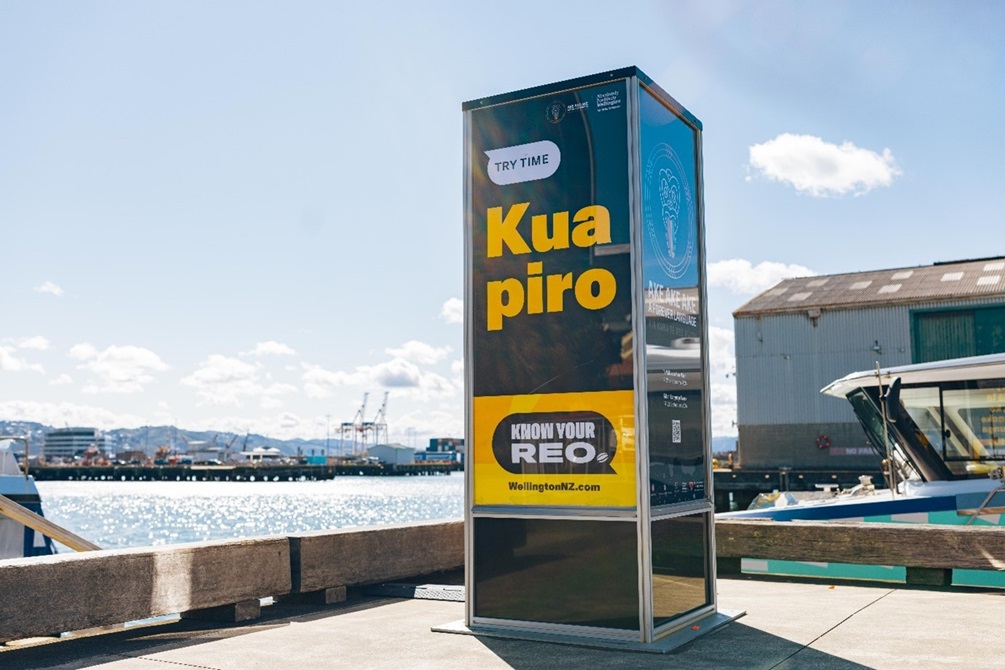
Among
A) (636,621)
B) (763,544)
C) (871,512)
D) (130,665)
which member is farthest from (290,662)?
(871,512)

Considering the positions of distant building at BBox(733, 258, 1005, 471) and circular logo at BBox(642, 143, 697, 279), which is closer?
circular logo at BBox(642, 143, 697, 279)

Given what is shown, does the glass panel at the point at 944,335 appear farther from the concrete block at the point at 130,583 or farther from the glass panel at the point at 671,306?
the concrete block at the point at 130,583

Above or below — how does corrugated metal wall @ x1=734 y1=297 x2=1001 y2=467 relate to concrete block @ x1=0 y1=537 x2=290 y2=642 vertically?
above

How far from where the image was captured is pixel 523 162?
24.2ft

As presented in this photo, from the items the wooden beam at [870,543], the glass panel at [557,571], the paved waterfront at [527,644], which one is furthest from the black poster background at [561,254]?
the wooden beam at [870,543]

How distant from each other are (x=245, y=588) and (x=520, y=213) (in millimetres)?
3621

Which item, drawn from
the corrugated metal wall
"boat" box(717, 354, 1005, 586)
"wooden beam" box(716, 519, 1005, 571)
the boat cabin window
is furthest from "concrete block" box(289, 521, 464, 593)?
the corrugated metal wall

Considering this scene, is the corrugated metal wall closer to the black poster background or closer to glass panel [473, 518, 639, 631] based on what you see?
the black poster background

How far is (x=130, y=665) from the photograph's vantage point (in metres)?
5.94

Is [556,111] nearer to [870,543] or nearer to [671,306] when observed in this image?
[671,306]

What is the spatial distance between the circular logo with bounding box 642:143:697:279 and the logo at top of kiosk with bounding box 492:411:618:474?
133 centimetres

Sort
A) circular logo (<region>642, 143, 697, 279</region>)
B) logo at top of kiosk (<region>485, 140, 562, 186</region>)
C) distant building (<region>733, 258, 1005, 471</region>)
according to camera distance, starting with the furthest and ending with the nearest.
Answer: distant building (<region>733, 258, 1005, 471</region>) → logo at top of kiosk (<region>485, 140, 562, 186</region>) → circular logo (<region>642, 143, 697, 279</region>)

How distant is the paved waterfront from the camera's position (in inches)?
233

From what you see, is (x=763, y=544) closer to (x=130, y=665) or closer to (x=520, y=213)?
(x=520, y=213)
